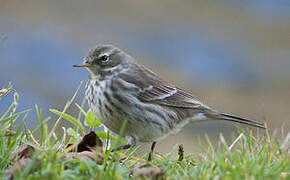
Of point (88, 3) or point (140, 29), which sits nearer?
point (140, 29)

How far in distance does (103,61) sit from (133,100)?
0.66 meters

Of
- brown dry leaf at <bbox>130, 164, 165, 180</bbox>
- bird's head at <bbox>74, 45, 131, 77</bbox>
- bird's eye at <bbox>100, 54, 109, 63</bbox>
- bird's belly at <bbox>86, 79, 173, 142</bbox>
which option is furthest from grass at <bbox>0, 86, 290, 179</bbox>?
bird's eye at <bbox>100, 54, 109, 63</bbox>

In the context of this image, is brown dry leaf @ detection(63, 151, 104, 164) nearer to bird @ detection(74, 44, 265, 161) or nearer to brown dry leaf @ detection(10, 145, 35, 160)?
brown dry leaf @ detection(10, 145, 35, 160)

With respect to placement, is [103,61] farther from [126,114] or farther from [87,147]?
[87,147]

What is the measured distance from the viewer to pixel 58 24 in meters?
17.9

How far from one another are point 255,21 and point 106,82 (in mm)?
14986

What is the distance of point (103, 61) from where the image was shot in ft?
22.8

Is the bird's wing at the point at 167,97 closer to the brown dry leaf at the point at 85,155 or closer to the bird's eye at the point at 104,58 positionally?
the bird's eye at the point at 104,58

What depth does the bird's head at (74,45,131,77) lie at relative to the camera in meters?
6.88

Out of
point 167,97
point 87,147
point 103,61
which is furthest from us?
point 167,97

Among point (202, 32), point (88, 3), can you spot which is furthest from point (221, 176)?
point (88, 3)

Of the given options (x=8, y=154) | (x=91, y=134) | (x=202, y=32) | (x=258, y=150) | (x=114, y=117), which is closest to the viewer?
(x=8, y=154)

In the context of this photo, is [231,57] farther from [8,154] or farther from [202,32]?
[8,154]

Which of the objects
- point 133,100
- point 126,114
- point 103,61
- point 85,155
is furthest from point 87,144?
point 103,61
